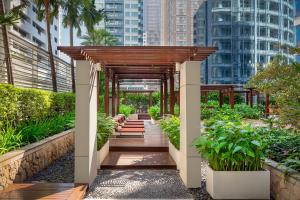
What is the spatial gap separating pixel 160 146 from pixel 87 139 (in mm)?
4150

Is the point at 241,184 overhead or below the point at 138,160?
overhead

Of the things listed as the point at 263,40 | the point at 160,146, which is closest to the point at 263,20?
the point at 263,40

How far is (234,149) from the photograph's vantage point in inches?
217

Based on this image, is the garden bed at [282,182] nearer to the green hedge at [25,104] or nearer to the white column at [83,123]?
the white column at [83,123]

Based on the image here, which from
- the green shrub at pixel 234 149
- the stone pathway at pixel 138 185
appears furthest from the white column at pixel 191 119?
the green shrub at pixel 234 149

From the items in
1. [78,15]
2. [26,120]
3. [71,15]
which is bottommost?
[26,120]

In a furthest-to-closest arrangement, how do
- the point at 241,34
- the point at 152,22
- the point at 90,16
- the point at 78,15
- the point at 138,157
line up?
the point at 152,22 < the point at 241,34 < the point at 90,16 < the point at 78,15 < the point at 138,157

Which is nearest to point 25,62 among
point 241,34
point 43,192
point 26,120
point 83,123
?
point 26,120

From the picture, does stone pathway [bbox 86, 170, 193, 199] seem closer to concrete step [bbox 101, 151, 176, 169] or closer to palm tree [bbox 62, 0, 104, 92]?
concrete step [bbox 101, 151, 176, 169]

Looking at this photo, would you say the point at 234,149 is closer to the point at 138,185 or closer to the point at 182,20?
the point at 138,185

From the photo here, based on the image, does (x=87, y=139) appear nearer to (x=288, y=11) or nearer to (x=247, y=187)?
(x=247, y=187)

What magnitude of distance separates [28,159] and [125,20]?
12423cm

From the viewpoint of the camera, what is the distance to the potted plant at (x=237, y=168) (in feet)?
18.3

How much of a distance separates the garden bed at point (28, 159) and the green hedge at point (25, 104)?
1055 millimetres
